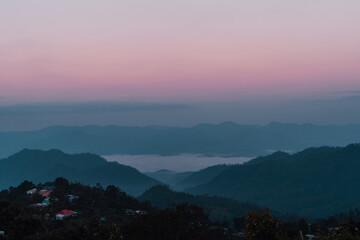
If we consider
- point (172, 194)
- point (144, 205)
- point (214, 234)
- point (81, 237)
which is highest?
point (81, 237)

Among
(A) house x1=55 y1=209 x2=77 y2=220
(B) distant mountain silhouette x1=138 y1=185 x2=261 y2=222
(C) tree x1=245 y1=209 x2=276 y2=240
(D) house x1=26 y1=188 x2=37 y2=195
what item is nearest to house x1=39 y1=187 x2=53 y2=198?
(D) house x1=26 y1=188 x2=37 y2=195

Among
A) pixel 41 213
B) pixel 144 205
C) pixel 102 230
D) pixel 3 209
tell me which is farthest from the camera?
pixel 144 205

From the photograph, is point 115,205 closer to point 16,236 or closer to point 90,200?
point 90,200

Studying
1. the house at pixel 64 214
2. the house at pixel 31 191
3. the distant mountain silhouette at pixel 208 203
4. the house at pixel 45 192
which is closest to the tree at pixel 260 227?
the house at pixel 64 214

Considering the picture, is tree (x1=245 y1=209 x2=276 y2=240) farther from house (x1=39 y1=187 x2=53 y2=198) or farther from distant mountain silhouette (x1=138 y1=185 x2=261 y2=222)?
distant mountain silhouette (x1=138 y1=185 x2=261 y2=222)

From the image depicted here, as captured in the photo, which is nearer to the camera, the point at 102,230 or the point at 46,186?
the point at 102,230

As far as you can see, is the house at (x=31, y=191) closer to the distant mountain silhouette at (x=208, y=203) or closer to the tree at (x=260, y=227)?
the distant mountain silhouette at (x=208, y=203)

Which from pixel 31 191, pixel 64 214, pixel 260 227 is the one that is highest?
pixel 260 227

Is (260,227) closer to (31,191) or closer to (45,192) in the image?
(45,192)

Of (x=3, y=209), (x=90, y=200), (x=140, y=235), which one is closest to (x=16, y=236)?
(x=3, y=209)

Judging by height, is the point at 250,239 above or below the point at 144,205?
above

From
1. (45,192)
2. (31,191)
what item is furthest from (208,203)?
(45,192)
